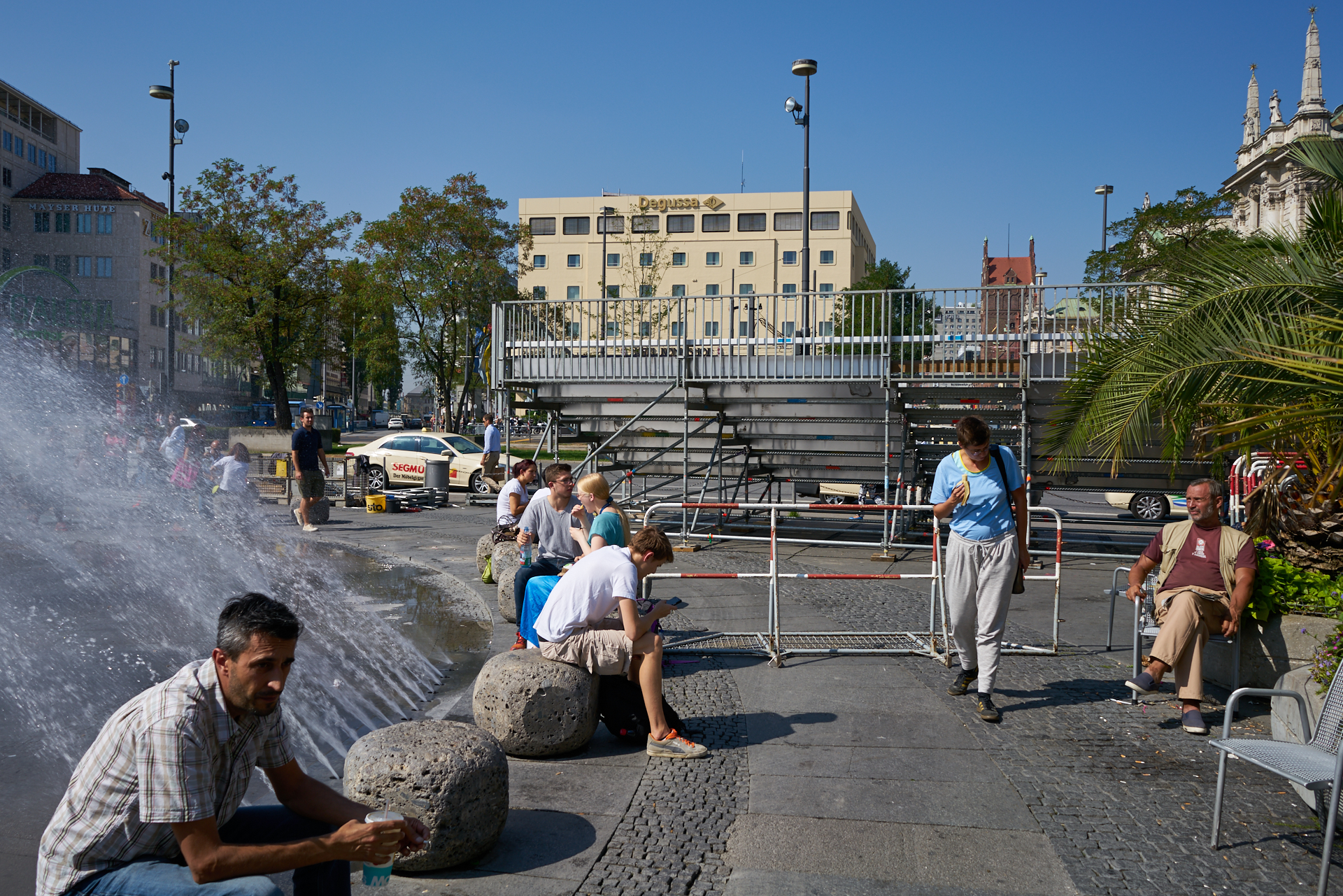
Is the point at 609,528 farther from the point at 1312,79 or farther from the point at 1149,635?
the point at 1312,79

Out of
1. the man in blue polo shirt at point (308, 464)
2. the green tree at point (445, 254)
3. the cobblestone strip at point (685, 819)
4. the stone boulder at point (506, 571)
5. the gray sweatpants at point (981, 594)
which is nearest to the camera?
the cobblestone strip at point (685, 819)

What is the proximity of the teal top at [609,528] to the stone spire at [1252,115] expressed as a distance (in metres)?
70.3

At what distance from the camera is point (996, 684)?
7.03 m

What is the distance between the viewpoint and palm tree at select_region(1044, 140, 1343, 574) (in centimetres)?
637

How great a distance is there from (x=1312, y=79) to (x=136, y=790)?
6817 centimetres

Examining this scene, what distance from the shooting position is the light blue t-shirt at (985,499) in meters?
6.44

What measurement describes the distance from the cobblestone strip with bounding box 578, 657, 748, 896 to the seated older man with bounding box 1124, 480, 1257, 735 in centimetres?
274

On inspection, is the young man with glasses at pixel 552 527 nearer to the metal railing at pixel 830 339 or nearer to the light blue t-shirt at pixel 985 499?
the light blue t-shirt at pixel 985 499

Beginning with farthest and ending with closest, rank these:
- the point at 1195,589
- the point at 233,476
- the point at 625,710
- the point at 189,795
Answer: the point at 233,476 → the point at 1195,589 → the point at 625,710 → the point at 189,795

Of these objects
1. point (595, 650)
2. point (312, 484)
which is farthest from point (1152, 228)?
point (595, 650)

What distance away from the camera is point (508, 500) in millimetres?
10773

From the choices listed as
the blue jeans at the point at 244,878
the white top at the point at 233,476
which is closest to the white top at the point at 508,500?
the white top at the point at 233,476

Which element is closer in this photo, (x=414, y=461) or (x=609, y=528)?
(x=609, y=528)

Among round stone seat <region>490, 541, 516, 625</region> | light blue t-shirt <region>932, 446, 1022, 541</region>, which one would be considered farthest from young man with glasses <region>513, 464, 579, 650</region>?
light blue t-shirt <region>932, 446, 1022, 541</region>
